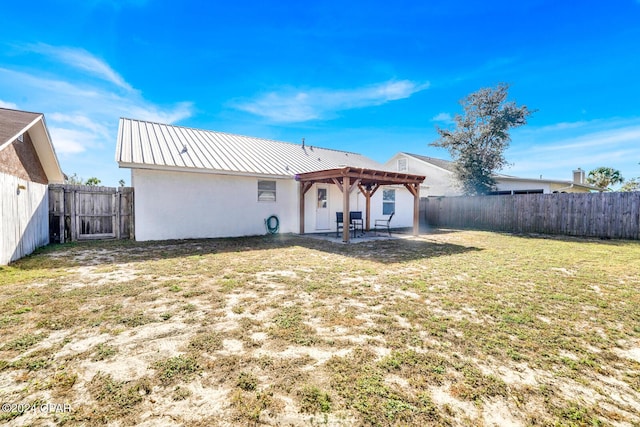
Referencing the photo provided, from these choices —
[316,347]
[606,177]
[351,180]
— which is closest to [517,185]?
[351,180]

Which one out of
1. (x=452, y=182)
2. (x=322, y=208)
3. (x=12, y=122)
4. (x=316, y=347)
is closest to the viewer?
(x=316, y=347)

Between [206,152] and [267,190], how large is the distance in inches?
104

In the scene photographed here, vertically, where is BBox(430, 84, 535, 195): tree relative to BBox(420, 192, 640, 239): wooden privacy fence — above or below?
above

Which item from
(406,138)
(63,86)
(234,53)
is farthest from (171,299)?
(406,138)

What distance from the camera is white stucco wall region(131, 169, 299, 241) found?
28.0 ft

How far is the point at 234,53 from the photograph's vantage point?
11406 millimetres

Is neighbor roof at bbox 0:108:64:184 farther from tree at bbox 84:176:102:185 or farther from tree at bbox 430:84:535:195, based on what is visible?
tree at bbox 430:84:535:195

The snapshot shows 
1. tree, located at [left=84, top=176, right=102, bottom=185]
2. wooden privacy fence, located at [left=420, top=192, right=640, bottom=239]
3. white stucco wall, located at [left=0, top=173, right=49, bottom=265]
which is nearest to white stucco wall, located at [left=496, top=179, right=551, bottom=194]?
wooden privacy fence, located at [left=420, top=192, right=640, bottom=239]

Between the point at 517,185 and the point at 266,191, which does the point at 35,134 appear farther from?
the point at 517,185

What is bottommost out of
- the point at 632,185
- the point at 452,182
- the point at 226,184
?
the point at 226,184

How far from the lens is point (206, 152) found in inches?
406

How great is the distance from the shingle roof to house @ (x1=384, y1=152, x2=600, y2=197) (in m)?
16.8

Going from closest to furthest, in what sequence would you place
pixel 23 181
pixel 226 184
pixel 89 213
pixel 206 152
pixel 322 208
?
1. pixel 23 181
2. pixel 89 213
3. pixel 226 184
4. pixel 206 152
5. pixel 322 208

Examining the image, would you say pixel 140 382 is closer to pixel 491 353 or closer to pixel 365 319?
pixel 365 319
